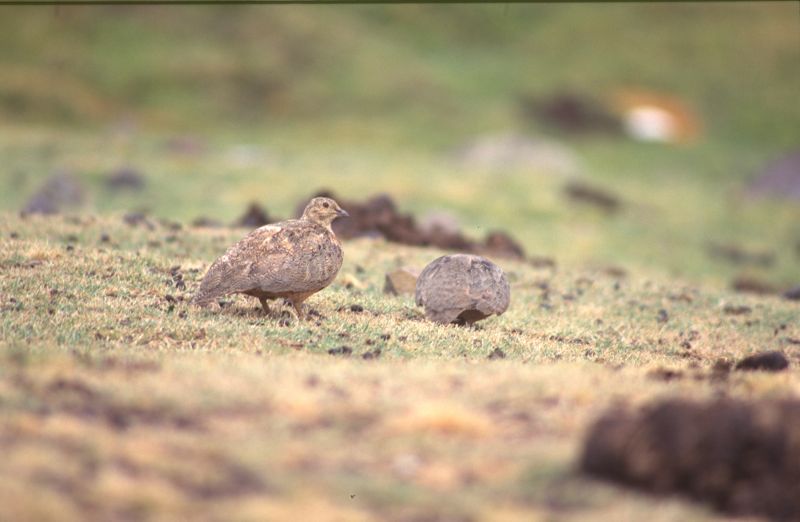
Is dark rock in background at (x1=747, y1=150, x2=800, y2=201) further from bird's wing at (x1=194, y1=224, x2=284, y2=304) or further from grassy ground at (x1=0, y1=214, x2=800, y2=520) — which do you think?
bird's wing at (x1=194, y1=224, x2=284, y2=304)

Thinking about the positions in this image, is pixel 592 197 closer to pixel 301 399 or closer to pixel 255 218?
pixel 255 218

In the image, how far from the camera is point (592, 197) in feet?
133

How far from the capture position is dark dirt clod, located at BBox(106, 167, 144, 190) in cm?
3491

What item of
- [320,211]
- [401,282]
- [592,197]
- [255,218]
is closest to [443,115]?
[592,197]

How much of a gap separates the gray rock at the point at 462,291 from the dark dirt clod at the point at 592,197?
25356 millimetres

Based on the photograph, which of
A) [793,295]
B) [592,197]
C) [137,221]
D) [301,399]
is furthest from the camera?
[592,197]

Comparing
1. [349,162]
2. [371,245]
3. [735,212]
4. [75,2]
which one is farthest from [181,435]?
[75,2]

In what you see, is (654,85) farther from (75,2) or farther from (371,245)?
(371,245)

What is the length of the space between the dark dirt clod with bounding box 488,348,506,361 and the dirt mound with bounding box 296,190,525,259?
1158 centimetres

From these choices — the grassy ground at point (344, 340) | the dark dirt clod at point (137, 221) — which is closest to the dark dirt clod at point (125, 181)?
the grassy ground at point (344, 340)

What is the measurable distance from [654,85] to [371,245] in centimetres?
6356

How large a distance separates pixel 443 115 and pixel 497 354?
5795 centimetres

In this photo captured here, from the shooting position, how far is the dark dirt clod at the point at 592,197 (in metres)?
40.0

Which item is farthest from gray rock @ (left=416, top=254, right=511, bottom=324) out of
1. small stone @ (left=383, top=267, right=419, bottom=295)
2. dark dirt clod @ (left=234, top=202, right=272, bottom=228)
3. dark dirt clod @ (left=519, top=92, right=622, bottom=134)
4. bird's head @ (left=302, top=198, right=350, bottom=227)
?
dark dirt clod @ (left=519, top=92, right=622, bottom=134)
